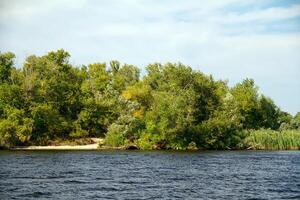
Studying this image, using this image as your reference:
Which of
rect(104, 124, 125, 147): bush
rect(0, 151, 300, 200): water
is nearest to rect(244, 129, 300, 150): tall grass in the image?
rect(104, 124, 125, 147): bush

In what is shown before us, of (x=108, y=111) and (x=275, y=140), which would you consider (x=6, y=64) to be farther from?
(x=275, y=140)

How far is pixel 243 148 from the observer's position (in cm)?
9144

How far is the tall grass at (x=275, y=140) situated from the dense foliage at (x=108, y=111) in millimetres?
2793

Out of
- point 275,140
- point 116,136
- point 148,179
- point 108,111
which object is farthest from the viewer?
point 108,111

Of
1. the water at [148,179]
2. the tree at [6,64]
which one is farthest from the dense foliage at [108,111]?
the water at [148,179]

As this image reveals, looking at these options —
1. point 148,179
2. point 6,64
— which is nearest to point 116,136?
point 6,64

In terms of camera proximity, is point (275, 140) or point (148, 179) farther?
point (275, 140)

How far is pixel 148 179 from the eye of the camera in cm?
4269

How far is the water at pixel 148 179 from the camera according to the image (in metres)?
33.8

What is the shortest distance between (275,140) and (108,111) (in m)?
33.0

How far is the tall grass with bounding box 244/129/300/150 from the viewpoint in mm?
88500

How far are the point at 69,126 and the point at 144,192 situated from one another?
197 ft

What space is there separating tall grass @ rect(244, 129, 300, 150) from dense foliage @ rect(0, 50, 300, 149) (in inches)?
110

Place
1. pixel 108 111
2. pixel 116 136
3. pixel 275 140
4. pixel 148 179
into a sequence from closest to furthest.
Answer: pixel 148 179, pixel 116 136, pixel 275 140, pixel 108 111
